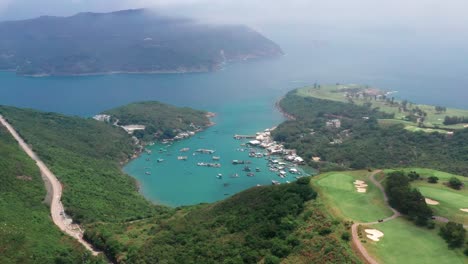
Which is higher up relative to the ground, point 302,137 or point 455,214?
point 455,214

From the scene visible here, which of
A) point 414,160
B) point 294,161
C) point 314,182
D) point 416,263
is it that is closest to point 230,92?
point 294,161

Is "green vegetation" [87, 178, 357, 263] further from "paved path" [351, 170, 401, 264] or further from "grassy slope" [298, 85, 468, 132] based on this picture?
"grassy slope" [298, 85, 468, 132]

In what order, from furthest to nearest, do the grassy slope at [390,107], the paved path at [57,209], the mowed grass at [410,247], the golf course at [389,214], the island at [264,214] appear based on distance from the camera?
the grassy slope at [390,107], the paved path at [57,209], the island at [264,214], the golf course at [389,214], the mowed grass at [410,247]

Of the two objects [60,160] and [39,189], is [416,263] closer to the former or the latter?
[39,189]

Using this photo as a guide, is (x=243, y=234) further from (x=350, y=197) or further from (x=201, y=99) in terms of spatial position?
(x=201, y=99)

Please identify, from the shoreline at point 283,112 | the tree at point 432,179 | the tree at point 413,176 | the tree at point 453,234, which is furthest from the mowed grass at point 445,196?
the shoreline at point 283,112

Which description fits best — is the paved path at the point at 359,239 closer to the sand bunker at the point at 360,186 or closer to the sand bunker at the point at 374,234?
the sand bunker at the point at 374,234
